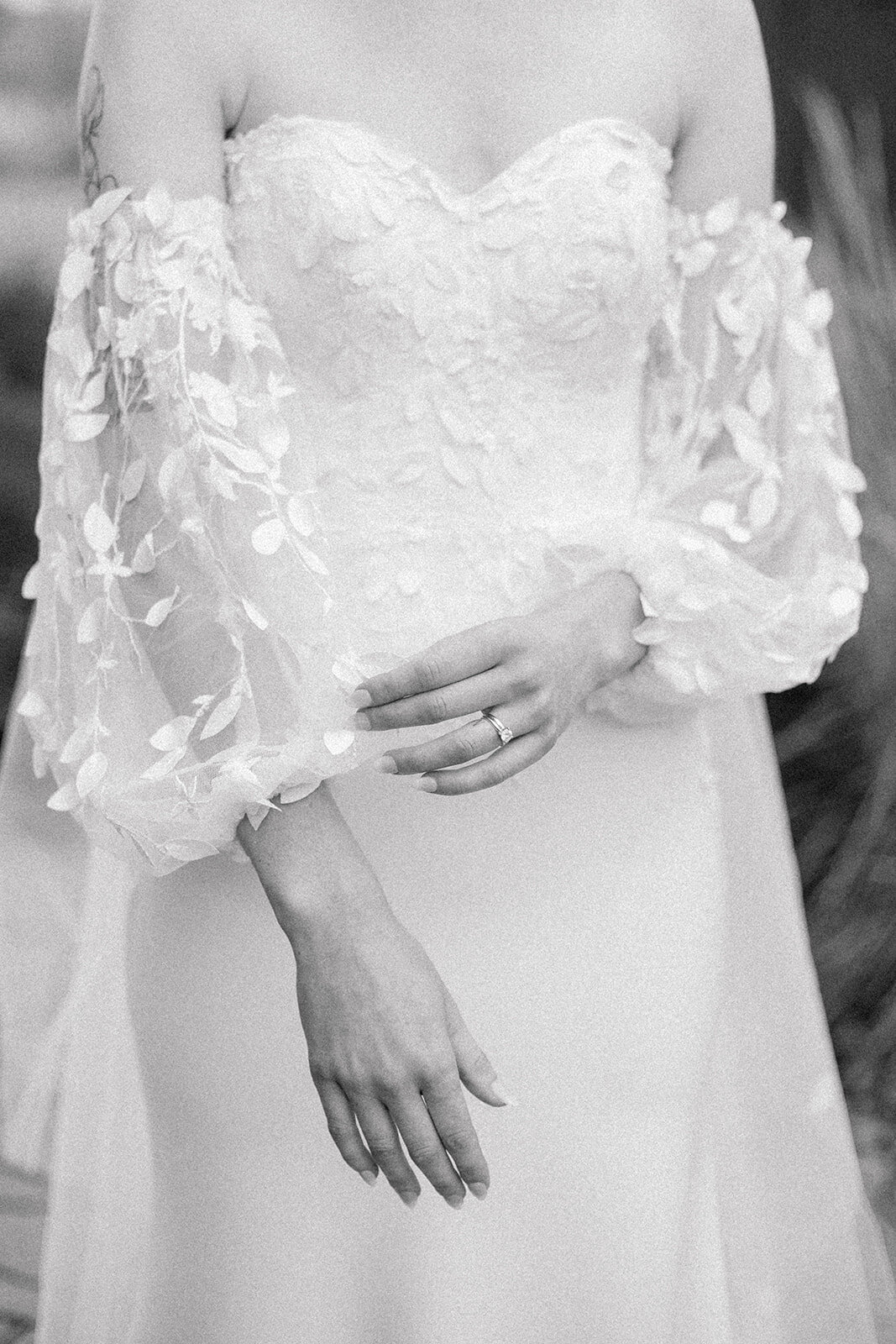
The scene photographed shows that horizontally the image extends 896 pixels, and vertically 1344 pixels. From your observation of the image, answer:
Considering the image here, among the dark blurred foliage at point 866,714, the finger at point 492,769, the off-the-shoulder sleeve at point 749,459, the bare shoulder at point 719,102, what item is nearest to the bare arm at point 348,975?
the finger at point 492,769

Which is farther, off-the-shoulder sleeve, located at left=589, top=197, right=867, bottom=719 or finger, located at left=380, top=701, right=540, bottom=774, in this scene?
off-the-shoulder sleeve, located at left=589, top=197, right=867, bottom=719

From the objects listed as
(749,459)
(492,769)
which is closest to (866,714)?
(749,459)

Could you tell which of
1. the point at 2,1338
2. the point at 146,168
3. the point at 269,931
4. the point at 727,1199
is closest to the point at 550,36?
the point at 146,168

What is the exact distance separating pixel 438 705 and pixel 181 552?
0.29 m

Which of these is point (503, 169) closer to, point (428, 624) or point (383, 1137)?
point (428, 624)

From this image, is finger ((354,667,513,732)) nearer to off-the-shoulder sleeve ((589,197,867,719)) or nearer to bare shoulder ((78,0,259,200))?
off-the-shoulder sleeve ((589,197,867,719))

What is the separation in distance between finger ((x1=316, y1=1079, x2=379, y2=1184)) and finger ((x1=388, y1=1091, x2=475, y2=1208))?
0.04 meters

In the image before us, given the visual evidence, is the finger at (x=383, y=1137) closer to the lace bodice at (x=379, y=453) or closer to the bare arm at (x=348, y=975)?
the bare arm at (x=348, y=975)

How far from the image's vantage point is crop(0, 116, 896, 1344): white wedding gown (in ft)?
4.60

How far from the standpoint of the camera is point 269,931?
1551 millimetres

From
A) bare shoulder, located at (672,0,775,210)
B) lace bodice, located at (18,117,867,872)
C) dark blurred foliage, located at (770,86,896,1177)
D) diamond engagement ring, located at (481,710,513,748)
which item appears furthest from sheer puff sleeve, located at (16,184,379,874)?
dark blurred foliage, located at (770,86,896,1177)

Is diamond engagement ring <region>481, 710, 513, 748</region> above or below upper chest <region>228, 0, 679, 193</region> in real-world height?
below

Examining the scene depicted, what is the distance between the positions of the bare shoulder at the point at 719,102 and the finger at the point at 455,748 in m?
0.74

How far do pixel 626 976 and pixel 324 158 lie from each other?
922 millimetres
